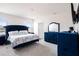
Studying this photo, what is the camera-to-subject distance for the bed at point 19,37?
5.32ft

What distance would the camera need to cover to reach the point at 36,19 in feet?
5.71

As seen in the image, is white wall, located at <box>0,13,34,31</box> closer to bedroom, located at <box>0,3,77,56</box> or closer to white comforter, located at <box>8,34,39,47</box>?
bedroom, located at <box>0,3,77,56</box>

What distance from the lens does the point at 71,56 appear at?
5.32 ft

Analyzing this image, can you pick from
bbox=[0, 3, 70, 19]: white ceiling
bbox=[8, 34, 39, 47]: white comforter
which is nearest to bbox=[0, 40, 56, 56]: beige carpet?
bbox=[8, 34, 39, 47]: white comforter

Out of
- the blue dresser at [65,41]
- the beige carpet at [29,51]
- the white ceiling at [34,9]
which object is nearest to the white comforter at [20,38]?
the beige carpet at [29,51]

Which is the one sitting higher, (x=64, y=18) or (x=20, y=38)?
(x=64, y=18)

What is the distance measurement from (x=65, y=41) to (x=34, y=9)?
80cm

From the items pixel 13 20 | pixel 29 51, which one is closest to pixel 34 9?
pixel 13 20

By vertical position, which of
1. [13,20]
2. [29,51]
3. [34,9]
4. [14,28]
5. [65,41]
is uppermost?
[34,9]

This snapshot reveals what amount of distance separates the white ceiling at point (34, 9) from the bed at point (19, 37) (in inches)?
9.8

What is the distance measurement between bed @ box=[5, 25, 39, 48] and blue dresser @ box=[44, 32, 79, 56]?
11.2 inches

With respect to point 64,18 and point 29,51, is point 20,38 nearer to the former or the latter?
point 29,51

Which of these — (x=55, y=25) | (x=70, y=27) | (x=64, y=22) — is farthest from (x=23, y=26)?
(x=70, y=27)

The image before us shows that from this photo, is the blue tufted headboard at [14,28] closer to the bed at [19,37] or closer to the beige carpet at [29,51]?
the bed at [19,37]
